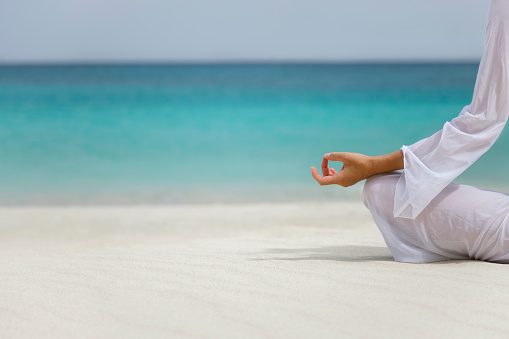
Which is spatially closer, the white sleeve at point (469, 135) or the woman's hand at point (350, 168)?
the white sleeve at point (469, 135)

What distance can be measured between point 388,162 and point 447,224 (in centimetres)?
25

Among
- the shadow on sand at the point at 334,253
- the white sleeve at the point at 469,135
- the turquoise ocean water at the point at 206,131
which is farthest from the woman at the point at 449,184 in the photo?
the turquoise ocean water at the point at 206,131

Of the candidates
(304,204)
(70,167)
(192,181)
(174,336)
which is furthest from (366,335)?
(70,167)

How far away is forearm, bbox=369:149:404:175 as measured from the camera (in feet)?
5.81

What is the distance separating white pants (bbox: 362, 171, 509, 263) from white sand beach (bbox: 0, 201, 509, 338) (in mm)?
47

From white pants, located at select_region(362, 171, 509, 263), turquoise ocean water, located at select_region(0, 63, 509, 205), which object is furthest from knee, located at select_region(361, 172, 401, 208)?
turquoise ocean water, located at select_region(0, 63, 509, 205)

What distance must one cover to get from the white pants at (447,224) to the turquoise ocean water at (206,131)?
311 cm

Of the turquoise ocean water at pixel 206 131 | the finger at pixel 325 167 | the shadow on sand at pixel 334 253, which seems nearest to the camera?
the finger at pixel 325 167

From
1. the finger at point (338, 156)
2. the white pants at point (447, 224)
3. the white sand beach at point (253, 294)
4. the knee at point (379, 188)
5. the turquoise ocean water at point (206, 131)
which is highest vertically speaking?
the finger at point (338, 156)

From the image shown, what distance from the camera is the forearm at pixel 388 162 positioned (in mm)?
1770

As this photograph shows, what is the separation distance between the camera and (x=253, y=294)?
5.07ft

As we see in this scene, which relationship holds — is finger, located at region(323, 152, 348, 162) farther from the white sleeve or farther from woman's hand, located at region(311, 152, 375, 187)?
the white sleeve

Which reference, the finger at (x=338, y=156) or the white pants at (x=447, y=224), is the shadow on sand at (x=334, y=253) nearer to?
the white pants at (x=447, y=224)

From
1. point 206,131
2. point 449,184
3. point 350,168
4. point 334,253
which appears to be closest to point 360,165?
point 350,168
